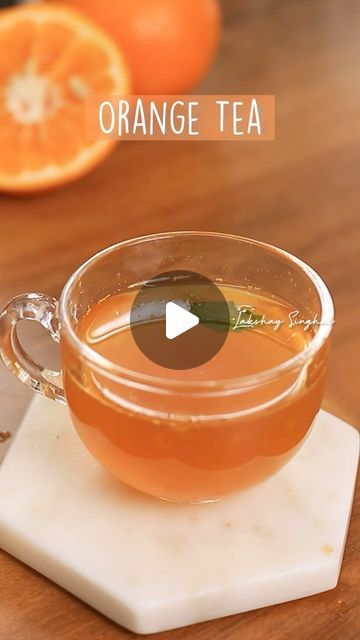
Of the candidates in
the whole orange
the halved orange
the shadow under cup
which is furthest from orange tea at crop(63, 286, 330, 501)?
the whole orange

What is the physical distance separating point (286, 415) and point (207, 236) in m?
0.16

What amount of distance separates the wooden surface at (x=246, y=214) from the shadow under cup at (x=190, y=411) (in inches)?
3.4

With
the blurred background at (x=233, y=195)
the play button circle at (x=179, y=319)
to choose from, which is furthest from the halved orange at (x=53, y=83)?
the play button circle at (x=179, y=319)

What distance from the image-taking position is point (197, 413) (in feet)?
1.84

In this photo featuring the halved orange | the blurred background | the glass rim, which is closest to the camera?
the glass rim

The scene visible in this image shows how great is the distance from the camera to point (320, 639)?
0.58 m

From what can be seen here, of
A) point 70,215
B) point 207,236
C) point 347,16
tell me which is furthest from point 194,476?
point 347,16

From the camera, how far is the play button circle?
2.07 ft

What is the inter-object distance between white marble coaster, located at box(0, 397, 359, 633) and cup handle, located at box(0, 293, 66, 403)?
1.7 inches

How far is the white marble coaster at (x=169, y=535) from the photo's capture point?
0.59m

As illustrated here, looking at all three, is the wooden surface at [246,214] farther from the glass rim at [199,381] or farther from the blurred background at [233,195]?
the glass rim at [199,381]

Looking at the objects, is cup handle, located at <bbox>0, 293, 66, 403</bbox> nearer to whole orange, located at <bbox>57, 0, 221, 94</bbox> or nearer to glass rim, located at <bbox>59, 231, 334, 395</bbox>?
glass rim, located at <bbox>59, 231, 334, 395</bbox>

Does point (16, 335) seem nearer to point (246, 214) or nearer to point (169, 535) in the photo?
point (169, 535)

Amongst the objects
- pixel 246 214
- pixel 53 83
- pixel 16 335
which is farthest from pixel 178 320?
pixel 53 83
